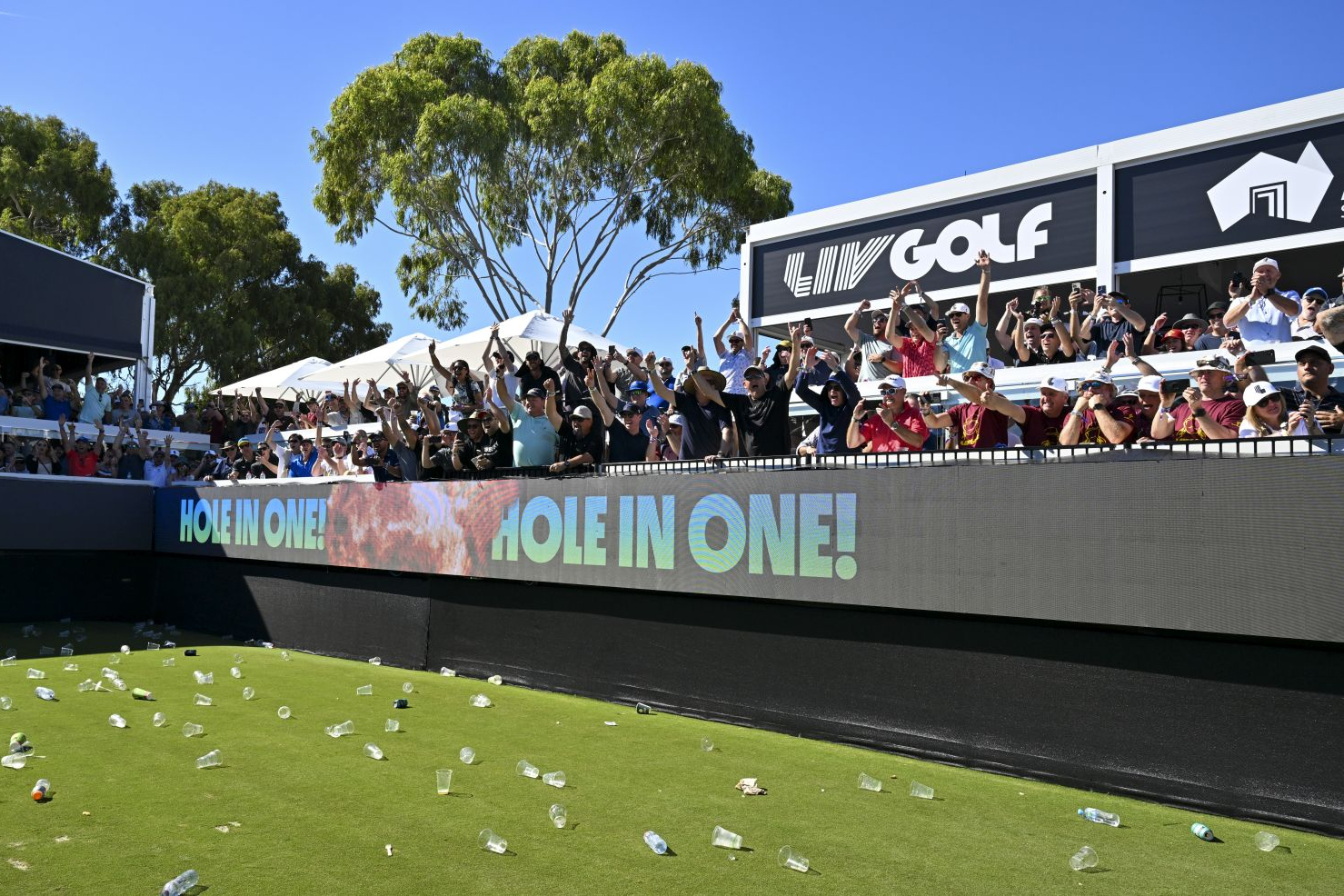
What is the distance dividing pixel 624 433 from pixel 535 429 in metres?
1.16

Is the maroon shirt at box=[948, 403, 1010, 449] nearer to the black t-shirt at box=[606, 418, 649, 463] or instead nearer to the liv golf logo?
the black t-shirt at box=[606, 418, 649, 463]

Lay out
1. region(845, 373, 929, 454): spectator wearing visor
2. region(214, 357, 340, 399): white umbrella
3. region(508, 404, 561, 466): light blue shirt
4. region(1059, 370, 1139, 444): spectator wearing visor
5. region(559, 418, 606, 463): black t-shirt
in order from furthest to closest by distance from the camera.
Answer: region(214, 357, 340, 399): white umbrella, region(508, 404, 561, 466): light blue shirt, region(559, 418, 606, 463): black t-shirt, region(845, 373, 929, 454): spectator wearing visor, region(1059, 370, 1139, 444): spectator wearing visor

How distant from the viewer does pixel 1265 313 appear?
27.2ft

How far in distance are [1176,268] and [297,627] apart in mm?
10960

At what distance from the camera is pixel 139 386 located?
22.5 metres

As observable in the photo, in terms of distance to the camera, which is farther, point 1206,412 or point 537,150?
point 537,150

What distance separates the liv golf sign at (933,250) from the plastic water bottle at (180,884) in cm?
1006

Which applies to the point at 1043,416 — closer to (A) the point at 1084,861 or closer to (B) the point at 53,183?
(A) the point at 1084,861

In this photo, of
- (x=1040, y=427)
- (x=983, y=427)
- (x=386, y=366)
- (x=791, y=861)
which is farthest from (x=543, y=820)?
(x=386, y=366)

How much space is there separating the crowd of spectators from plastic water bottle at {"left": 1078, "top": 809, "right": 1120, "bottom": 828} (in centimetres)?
213

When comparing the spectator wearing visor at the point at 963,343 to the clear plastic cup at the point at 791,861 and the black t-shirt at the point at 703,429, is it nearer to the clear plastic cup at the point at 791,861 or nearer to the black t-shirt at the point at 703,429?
the black t-shirt at the point at 703,429

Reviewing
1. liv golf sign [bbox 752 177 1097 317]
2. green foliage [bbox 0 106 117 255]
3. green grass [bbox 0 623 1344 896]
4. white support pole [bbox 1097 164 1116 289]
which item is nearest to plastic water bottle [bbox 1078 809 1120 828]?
green grass [bbox 0 623 1344 896]

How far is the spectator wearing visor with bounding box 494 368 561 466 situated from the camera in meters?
11.3

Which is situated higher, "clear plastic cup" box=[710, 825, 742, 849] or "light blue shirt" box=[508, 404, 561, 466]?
"light blue shirt" box=[508, 404, 561, 466]
